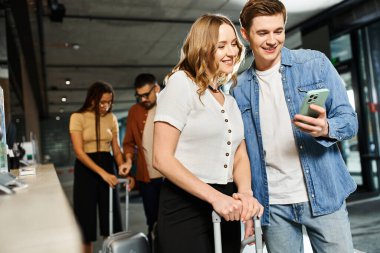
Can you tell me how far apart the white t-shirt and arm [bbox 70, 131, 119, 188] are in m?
1.63

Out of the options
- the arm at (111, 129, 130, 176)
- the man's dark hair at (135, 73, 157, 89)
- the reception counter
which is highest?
the man's dark hair at (135, 73, 157, 89)

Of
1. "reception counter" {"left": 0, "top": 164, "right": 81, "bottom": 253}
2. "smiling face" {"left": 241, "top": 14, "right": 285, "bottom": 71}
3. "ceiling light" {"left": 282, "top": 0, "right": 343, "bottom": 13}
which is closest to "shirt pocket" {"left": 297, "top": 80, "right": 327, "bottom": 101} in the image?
"smiling face" {"left": 241, "top": 14, "right": 285, "bottom": 71}

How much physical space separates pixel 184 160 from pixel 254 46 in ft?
1.72

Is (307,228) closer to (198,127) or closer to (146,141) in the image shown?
(198,127)

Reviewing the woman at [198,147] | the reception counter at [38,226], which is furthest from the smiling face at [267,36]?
the reception counter at [38,226]

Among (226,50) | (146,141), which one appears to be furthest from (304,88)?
(146,141)

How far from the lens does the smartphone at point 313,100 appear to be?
1109 millimetres

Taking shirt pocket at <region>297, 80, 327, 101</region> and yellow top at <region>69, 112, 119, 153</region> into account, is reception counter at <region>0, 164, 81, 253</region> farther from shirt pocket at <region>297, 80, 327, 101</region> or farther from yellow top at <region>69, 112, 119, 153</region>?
yellow top at <region>69, 112, 119, 153</region>

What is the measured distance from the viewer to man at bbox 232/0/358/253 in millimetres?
1286

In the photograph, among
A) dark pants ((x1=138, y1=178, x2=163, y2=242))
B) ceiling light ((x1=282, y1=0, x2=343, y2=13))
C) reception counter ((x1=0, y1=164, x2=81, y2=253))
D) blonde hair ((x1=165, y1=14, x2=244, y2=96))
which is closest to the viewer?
reception counter ((x1=0, y1=164, x2=81, y2=253))

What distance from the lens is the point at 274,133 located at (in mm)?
1394

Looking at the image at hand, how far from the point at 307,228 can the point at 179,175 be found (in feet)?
1.84

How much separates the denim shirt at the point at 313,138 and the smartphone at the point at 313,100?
11 cm

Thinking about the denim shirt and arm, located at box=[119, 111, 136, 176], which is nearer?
the denim shirt
